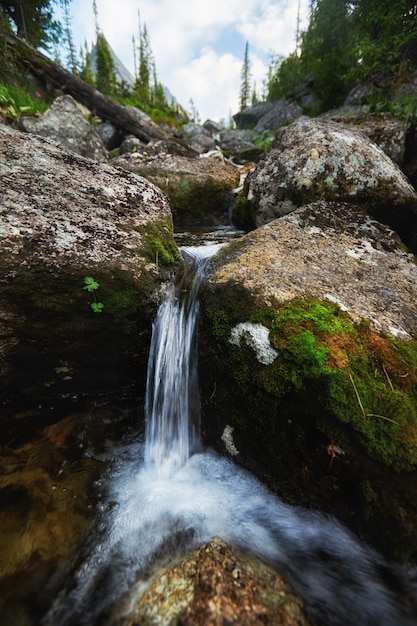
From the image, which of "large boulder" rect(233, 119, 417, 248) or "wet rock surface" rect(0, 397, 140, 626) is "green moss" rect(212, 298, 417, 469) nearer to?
"wet rock surface" rect(0, 397, 140, 626)

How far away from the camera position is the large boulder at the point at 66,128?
7.83 meters

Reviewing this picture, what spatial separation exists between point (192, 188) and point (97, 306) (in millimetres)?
5210

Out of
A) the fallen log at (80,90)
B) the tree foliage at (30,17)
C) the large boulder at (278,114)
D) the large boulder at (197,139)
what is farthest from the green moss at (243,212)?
the large boulder at (278,114)

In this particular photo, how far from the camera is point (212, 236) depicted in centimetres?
623

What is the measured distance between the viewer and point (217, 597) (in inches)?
64.5

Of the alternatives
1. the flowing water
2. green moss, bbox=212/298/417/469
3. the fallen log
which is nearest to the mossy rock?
green moss, bbox=212/298/417/469

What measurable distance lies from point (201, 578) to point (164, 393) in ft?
6.28

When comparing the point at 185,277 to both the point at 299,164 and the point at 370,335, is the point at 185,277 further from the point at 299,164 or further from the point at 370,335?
the point at 299,164

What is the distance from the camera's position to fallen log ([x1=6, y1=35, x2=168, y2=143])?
10.7m

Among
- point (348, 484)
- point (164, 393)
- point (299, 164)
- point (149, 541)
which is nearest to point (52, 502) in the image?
point (149, 541)

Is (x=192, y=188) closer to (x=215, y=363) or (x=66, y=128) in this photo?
(x=66, y=128)

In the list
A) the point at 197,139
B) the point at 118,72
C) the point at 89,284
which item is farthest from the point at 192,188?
the point at 118,72

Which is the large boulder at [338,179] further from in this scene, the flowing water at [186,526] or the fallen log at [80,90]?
the fallen log at [80,90]

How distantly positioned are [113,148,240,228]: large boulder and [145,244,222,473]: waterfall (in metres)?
4.26
